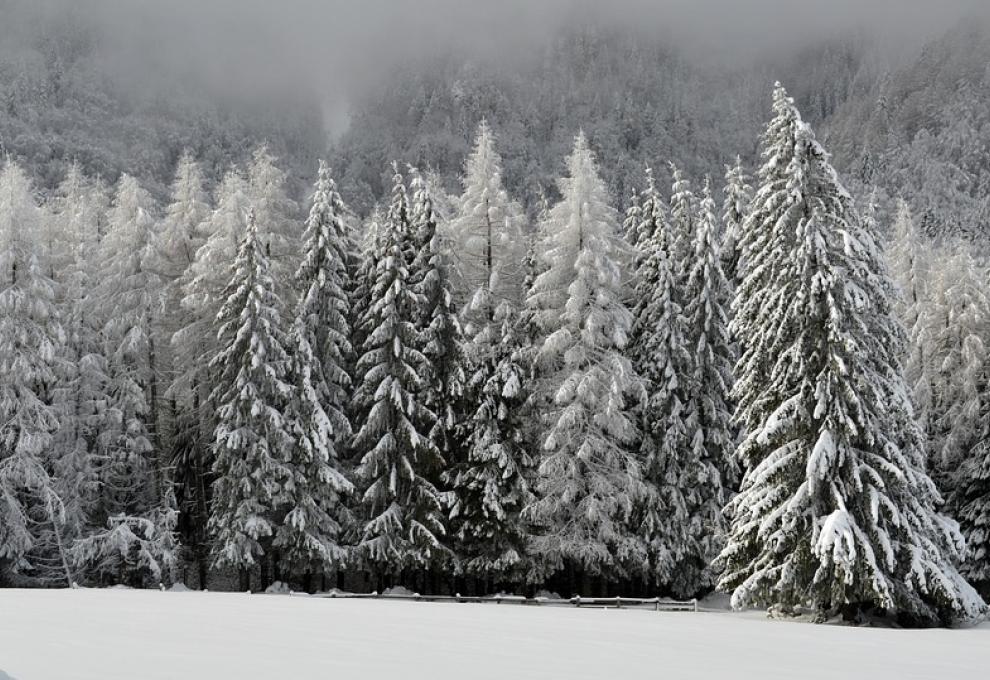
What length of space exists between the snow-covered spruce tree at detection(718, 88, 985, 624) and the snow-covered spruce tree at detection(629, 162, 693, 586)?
8135 mm

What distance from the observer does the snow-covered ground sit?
9.88 meters

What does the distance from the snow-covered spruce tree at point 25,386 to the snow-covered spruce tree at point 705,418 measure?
21.1 metres

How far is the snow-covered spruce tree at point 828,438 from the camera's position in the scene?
22.0 m

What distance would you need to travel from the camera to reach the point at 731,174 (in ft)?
123

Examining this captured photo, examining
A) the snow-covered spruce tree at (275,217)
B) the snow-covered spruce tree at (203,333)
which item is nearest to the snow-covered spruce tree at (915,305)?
the snow-covered spruce tree at (275,217)

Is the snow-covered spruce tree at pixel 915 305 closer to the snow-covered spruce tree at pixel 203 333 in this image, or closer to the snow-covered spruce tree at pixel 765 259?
the snow-covered spruce tree at pixel 765 259

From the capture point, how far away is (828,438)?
2241 cm

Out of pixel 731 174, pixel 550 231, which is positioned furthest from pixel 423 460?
pixel 731 174

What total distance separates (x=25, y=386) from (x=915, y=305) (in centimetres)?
3531

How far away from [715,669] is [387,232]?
80.2 ft

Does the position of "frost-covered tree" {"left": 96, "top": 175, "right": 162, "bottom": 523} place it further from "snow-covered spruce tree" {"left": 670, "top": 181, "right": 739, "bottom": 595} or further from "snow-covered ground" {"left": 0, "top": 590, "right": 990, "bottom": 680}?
"snow-covered spruce tree" {"left": 670, "top": 181, "right": 739, "bottom": 595}

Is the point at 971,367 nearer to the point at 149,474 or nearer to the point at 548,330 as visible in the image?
the point at 548,330

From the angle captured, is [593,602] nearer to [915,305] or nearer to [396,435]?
[396,435]

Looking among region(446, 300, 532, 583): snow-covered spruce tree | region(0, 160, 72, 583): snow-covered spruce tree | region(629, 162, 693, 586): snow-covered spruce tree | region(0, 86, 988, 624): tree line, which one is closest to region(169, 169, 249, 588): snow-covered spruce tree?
region(0, 86, 988, 624): tree line
